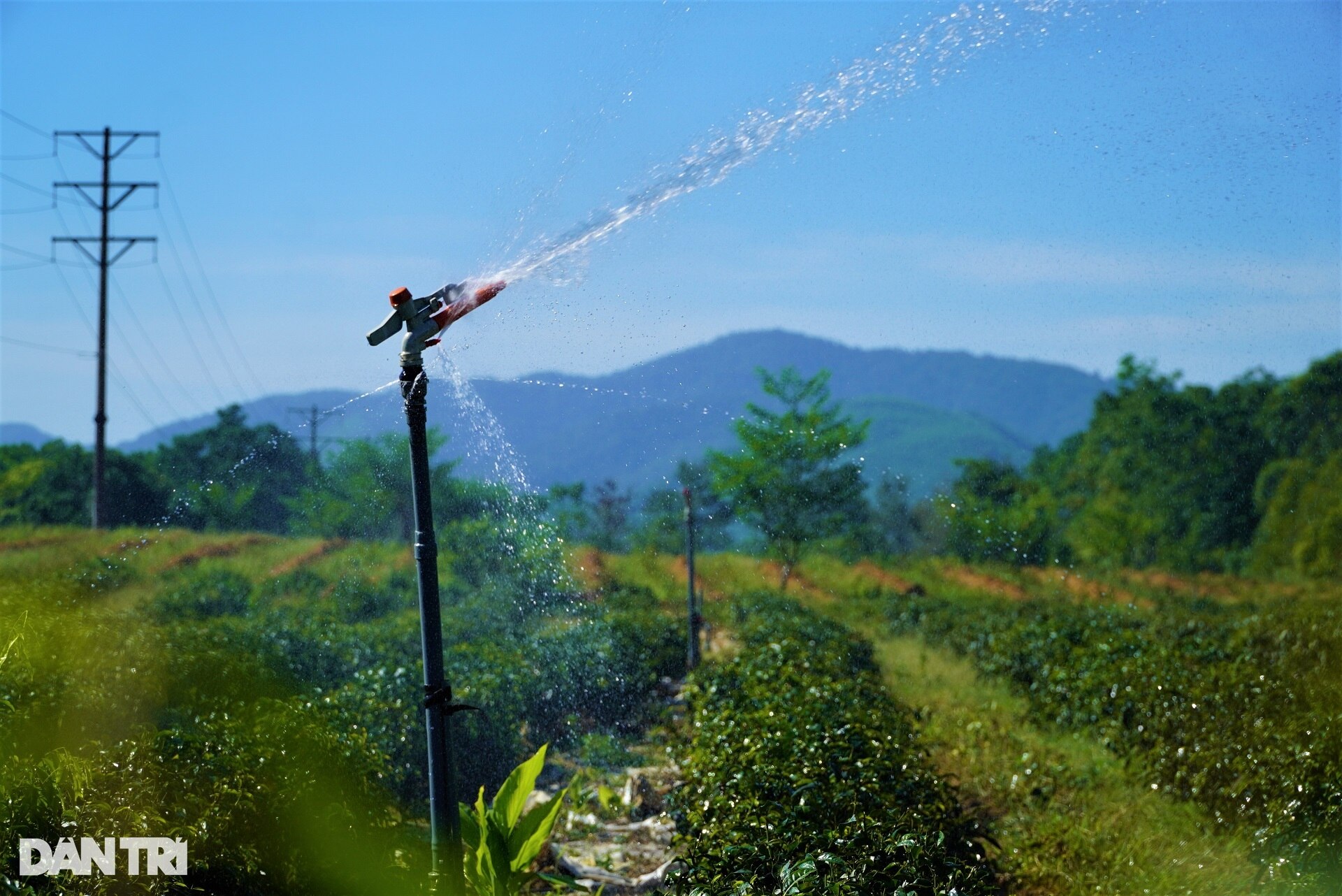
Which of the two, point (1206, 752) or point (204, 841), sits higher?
point (204, 841)

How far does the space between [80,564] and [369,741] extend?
894 cm

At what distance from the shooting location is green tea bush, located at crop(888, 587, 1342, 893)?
18.8ft

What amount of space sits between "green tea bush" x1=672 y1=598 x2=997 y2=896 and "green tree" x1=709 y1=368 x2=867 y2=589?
34.3ft

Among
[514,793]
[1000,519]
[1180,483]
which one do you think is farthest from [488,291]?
[1180,483]

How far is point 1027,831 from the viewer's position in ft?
21.6

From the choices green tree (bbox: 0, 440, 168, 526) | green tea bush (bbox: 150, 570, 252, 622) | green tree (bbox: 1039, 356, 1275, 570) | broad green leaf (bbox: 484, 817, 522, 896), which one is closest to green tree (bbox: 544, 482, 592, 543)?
green tea bush (bbox: 150, 570, 252, 622)

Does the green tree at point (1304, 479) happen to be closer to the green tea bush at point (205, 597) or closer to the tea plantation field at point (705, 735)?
the tea plantation field at point (705, 735)

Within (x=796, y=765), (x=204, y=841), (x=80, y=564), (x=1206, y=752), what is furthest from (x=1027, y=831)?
(x=80, y=564)

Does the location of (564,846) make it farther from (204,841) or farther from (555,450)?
(555,450)

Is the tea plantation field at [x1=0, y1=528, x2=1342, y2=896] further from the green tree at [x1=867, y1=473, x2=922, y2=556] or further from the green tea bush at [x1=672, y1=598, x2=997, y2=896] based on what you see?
the green tree at [x1=867, y1=473, x2=922, y2=556]

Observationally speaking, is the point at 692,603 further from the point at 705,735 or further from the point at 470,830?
the point at 470,830

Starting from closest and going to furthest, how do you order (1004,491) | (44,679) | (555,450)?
(44,679) → (1004,491) → (555,450)

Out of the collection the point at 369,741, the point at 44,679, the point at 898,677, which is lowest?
the point at 898,677

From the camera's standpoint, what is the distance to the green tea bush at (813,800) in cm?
383
